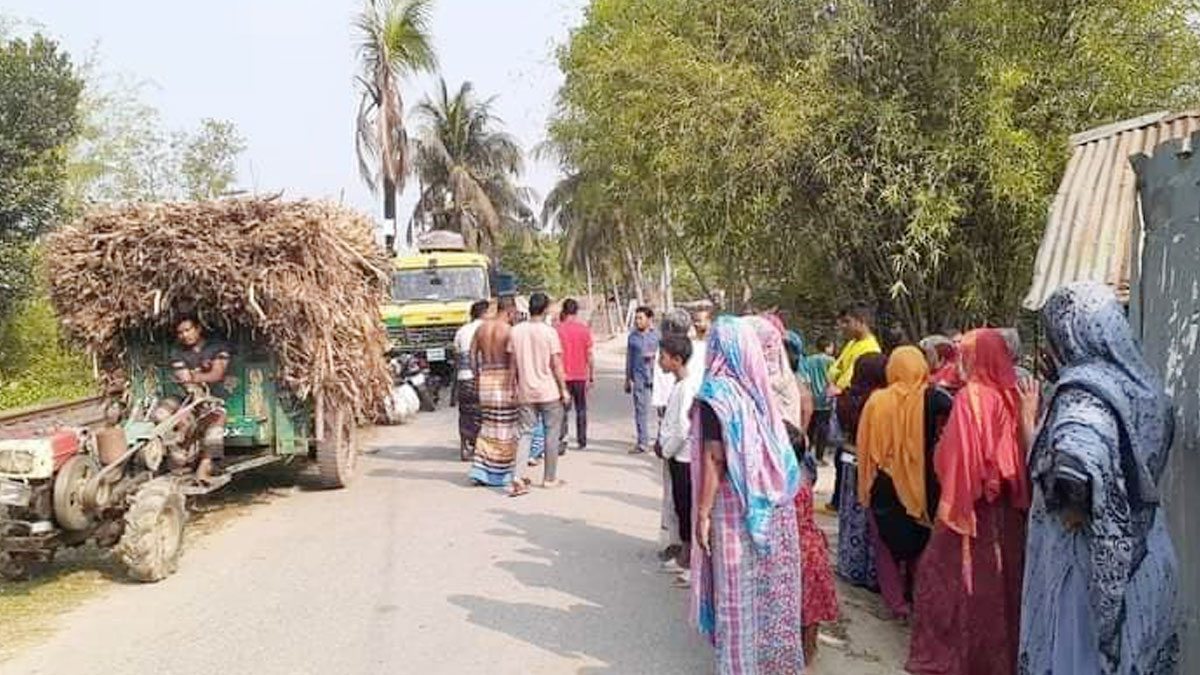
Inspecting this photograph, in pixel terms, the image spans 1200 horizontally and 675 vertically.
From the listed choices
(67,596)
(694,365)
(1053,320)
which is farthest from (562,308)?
(1053,320)

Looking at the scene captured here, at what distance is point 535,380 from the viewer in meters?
9.20

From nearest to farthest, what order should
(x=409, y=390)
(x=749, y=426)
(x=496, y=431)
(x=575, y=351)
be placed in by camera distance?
(x=749, y=426) < (x=496, y=431) < (x=575, y=351) < (x=409, y=390)

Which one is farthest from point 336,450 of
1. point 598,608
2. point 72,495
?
point 598,608

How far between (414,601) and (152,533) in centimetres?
171

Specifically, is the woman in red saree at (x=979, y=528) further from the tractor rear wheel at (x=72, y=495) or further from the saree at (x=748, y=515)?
the tractor rear wheel at (x=72, y=495)

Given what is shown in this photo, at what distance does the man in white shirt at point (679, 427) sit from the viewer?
20.5 ft

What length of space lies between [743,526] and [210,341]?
5811mm

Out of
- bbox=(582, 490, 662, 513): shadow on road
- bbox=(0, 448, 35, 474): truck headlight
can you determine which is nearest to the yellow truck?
bbox=(582, 490, 662, 513): shadow on road

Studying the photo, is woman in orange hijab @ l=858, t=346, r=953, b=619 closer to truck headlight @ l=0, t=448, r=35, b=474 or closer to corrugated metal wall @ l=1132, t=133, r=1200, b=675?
corrugated metal wall @ l=1132, t=133, r=1200, b=675

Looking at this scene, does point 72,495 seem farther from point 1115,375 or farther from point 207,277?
point 1115,375

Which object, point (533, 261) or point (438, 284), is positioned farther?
point (533, 261)

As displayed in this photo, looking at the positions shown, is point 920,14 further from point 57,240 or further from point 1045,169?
point 57,240

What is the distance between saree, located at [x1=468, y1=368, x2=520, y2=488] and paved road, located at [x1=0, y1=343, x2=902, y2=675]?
1.03 feet

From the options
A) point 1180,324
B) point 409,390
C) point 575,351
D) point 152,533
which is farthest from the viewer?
point 409,390
